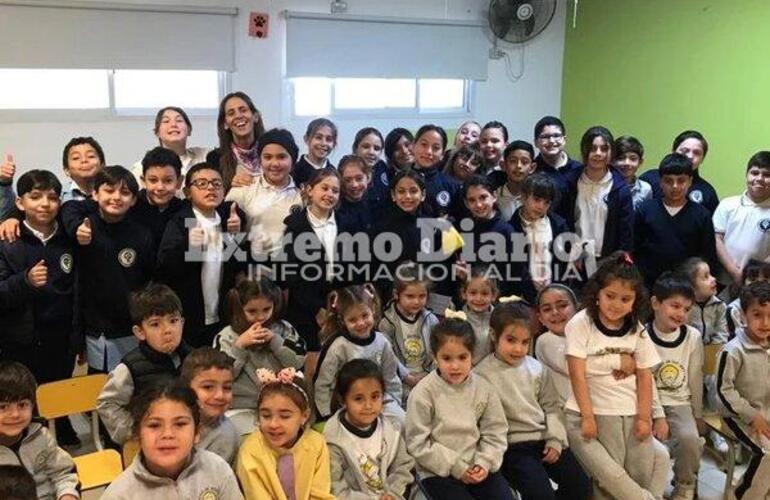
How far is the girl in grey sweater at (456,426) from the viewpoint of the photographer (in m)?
2.38

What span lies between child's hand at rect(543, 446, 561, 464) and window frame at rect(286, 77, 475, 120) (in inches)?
139

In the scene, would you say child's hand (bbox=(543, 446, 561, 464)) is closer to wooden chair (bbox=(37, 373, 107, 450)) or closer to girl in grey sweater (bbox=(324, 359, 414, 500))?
girl in grey sweater (bbox=(324, 359, 414, 500))

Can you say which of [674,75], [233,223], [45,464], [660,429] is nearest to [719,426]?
[660,429]

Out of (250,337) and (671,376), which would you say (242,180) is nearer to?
(250,337)

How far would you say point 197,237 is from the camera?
2.83m

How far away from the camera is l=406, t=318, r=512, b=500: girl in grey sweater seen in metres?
2.38

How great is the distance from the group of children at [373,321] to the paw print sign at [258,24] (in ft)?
5.96

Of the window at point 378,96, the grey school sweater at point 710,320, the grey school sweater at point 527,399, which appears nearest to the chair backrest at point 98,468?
the grey school sweater at point 527,399

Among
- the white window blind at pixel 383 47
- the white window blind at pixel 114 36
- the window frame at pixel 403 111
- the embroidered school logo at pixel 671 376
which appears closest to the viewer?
the embroidered school logo at pixel 671 376

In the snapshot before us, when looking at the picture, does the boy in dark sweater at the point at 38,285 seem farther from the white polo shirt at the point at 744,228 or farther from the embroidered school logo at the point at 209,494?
the white polo shirt at the point at 744,228

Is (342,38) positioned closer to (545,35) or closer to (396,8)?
(396,8)

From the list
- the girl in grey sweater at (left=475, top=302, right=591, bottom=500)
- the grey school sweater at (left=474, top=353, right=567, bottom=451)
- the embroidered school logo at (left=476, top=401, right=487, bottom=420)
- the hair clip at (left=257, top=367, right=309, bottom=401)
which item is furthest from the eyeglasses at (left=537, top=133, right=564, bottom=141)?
the hair clip at (left=257, top=367, right=309, bottom=401)

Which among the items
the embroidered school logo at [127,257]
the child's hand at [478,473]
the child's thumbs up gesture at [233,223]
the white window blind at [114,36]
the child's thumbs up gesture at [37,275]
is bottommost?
the child's hand at [478,473]

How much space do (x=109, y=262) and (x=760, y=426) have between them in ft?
8.01
